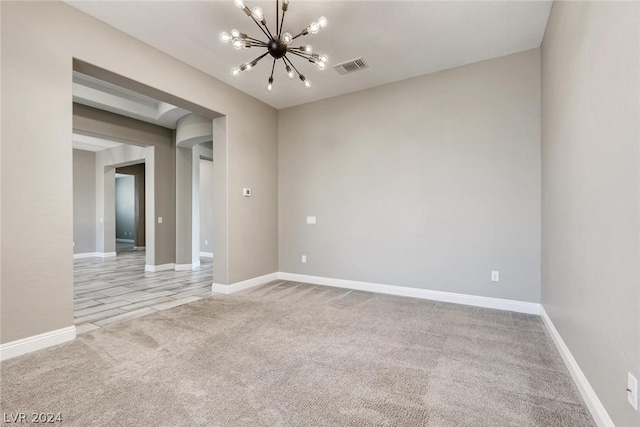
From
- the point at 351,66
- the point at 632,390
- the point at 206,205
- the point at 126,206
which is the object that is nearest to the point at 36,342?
the point at 632,390

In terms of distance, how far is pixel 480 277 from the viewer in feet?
11.8

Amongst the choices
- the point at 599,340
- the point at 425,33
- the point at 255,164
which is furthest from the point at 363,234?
the point at 599,340

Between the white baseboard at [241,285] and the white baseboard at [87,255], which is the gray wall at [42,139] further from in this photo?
→ the white baseboard at [87,255]

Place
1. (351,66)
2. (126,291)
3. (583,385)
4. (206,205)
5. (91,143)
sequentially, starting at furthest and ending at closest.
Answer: (206,205), (91,143), (126,291), (351,66), (583,385)

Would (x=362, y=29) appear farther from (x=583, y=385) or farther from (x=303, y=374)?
(x=583, y=385)

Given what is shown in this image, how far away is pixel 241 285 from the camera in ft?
14.6

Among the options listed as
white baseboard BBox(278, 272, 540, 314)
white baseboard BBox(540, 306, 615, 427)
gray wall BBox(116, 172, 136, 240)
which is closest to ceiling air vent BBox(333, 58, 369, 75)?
white baseboard BBox(278, 272, 540, 314)

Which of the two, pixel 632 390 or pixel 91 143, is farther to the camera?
pixel 91 143

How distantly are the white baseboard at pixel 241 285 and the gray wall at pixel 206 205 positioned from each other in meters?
4.40

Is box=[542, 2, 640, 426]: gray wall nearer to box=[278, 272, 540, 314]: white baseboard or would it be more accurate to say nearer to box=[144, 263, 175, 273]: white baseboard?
box=[278, 272, 540, 314]: white baseboard

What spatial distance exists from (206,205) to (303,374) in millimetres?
7683

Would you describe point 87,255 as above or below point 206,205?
below

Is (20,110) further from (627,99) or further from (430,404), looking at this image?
(627,99)

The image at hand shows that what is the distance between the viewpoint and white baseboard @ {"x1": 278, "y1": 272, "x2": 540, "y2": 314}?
133 inches
